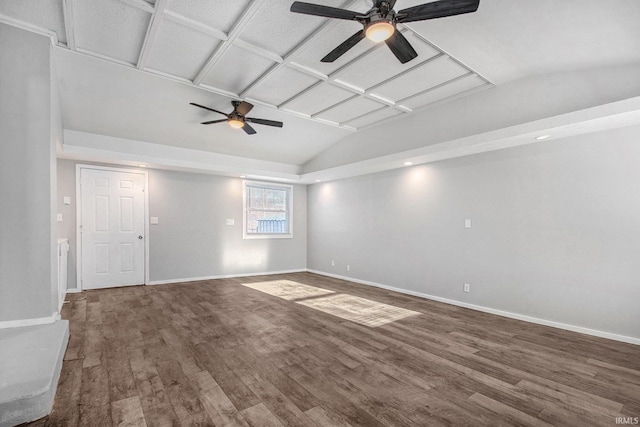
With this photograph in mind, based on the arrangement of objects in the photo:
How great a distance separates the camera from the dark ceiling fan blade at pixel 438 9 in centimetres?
212

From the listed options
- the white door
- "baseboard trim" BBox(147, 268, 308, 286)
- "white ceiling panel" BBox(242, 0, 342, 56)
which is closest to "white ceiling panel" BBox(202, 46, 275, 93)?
"white ceiling panel" BBox(242, 0, 342, 56)

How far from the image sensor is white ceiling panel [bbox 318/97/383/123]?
471 cm

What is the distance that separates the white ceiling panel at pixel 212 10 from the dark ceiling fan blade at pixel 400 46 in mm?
1343

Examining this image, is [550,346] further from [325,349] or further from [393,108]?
[393,108]

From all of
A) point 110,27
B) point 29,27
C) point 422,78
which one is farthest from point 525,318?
point 29,27

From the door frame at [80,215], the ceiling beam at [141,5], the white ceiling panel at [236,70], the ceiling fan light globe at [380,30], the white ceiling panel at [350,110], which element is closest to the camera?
the ceiling fan light globe at [380,30]

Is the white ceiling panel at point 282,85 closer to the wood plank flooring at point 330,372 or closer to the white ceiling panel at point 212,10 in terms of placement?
the white ceiling panel at point 212,10

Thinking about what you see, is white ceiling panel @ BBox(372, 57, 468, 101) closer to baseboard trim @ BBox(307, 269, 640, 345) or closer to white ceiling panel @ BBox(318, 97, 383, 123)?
white ceiling panel @ BBox(318, 97, 383, 123)

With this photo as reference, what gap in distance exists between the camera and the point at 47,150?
2.99m

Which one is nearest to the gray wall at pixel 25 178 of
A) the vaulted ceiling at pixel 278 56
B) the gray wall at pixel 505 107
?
the vaulted ceiling at pixel 278 56

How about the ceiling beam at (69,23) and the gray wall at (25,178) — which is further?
the gray wall at (25,178)

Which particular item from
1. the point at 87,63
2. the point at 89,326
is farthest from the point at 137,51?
the point at 89,326

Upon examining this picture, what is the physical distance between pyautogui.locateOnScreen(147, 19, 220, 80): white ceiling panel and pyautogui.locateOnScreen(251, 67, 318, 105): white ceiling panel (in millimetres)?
840

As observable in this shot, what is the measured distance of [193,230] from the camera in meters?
6.43
